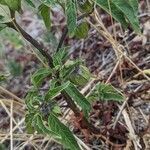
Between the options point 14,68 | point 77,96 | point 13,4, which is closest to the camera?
point 13,4

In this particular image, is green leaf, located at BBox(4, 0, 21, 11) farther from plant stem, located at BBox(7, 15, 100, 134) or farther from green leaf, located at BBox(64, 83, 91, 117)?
green leaf, located at BBox(64, 83, 91, 117)

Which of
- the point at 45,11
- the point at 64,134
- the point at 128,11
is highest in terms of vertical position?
the point at 45,11

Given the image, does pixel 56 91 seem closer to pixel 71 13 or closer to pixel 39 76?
pixel 39 76

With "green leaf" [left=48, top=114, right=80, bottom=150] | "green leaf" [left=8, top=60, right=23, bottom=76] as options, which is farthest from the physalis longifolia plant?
"green leaf" [left=8, top=60, right=23, bottom=76]

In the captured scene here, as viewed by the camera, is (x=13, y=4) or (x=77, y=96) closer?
(x=13, y=4)

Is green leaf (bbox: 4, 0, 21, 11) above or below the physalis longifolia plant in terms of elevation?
above

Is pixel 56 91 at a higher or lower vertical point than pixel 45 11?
lower

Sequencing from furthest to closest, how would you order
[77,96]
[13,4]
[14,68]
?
[14,68] → [77,96] → [13,4]

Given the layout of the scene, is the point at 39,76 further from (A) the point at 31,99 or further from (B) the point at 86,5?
(B) the point at 86,5

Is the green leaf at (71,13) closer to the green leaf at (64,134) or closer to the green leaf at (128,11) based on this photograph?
the green leaf at (128,11)

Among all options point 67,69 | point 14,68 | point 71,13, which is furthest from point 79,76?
point 14,68

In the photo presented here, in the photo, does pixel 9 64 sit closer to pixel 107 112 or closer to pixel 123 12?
A: pixel 107 112

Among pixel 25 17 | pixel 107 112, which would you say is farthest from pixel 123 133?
pixel 25 17
